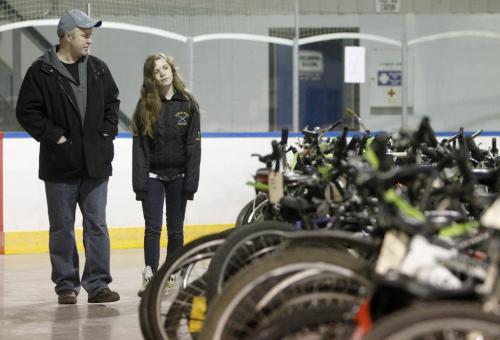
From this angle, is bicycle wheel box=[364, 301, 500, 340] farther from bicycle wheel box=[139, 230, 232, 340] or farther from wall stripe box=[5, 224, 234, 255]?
wall stripe box=[5, 224, 234, 255]

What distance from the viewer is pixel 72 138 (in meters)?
6.70

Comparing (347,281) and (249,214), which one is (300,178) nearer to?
(347,281)

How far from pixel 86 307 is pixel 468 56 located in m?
5.70

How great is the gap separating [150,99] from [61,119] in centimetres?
57

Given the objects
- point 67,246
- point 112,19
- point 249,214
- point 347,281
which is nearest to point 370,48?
point 112,19

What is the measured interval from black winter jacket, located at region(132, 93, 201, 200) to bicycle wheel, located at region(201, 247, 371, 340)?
3554mm

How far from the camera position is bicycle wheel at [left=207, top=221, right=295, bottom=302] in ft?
13.7

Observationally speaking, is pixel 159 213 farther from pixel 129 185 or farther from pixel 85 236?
pixel 129 185

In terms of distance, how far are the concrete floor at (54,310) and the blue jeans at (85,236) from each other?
155mm

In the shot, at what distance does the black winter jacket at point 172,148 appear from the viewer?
274 inches

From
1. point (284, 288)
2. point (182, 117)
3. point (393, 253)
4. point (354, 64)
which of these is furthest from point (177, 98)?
point (354, 64)

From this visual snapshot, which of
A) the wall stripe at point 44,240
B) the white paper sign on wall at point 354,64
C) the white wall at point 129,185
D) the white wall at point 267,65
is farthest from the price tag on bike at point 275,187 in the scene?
the white paper sign on wall at point 354,64

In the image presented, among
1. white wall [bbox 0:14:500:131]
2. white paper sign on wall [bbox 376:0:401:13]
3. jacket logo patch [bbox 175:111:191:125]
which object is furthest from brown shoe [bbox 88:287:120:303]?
white paper sign on wall [bbox 376:0:401:13]

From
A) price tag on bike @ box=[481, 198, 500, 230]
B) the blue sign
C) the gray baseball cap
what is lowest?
price tag on bike @ box=[481, 198, 500, 230]
